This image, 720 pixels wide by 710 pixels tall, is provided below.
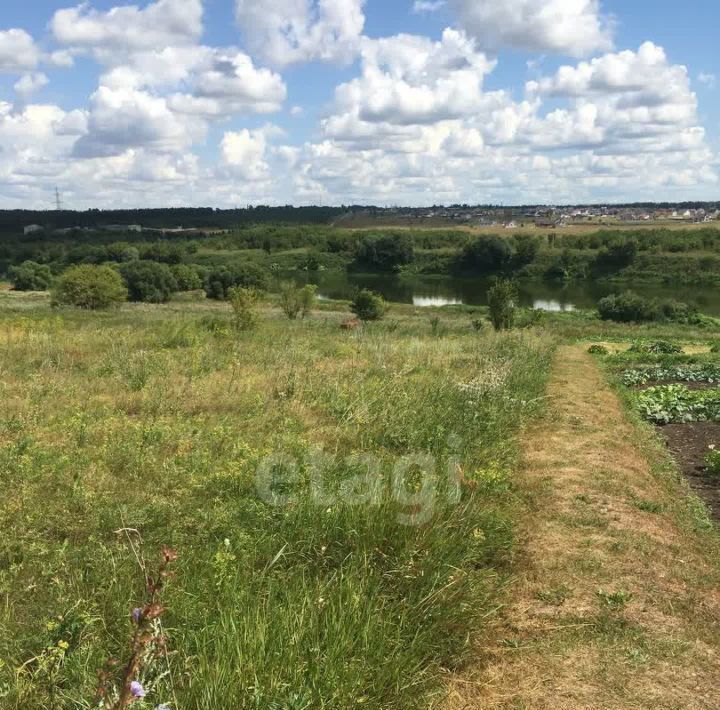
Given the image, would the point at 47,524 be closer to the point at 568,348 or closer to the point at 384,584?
the point at 384,584

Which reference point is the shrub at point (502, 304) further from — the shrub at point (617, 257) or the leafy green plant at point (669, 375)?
the shrub at point (617, 257)

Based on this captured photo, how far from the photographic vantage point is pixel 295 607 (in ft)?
11.9

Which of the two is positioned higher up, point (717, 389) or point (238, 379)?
point (238, 379)

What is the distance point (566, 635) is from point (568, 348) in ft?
65.3

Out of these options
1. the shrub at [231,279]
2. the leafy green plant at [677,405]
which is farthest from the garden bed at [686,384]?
the shrub at [231,279]

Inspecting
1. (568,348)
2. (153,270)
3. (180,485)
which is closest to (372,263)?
(153,270)

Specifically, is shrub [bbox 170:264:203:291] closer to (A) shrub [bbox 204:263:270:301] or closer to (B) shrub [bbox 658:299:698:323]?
(A) shrub [bbox 204:263:270:301]

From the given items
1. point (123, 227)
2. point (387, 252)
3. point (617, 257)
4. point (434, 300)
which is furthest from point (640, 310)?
point (123, 227)

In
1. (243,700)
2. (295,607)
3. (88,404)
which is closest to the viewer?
(243,700)

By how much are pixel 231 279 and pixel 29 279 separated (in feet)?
84.1

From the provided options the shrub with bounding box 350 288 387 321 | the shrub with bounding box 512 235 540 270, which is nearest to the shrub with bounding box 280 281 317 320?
the shrub with bounding box 350 288 387 321

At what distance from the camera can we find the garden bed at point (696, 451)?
778 cm

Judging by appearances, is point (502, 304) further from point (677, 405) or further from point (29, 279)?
point (29, 279)

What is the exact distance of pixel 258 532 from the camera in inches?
186
